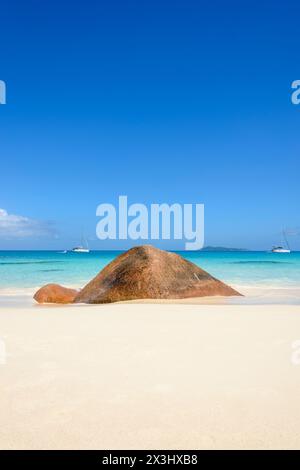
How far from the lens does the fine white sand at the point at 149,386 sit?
203 centimetres

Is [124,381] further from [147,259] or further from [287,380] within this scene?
[147,259]

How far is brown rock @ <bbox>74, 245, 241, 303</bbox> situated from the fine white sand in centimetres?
379

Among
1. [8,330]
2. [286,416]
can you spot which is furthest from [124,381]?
[8,330]

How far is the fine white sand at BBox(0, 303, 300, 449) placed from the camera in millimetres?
2031

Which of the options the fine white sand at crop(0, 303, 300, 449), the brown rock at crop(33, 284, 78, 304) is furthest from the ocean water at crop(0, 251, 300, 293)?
the fine white sand at crop(0, 303, 300, 449)

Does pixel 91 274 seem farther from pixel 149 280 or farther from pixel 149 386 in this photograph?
pixel 149 386

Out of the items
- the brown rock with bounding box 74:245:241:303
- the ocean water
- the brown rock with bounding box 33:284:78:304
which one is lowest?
the ocean water

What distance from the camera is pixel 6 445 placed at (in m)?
1.94

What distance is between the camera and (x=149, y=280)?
29.3 feet

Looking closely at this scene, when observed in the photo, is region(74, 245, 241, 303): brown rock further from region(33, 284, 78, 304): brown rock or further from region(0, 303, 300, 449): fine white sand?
region(0, 303, 300, 449): fine white sand

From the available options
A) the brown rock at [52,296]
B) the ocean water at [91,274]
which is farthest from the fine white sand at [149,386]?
the ocean water at [91,274]

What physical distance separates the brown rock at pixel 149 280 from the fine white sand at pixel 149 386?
379cm

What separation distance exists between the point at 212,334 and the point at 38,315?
2.63m
